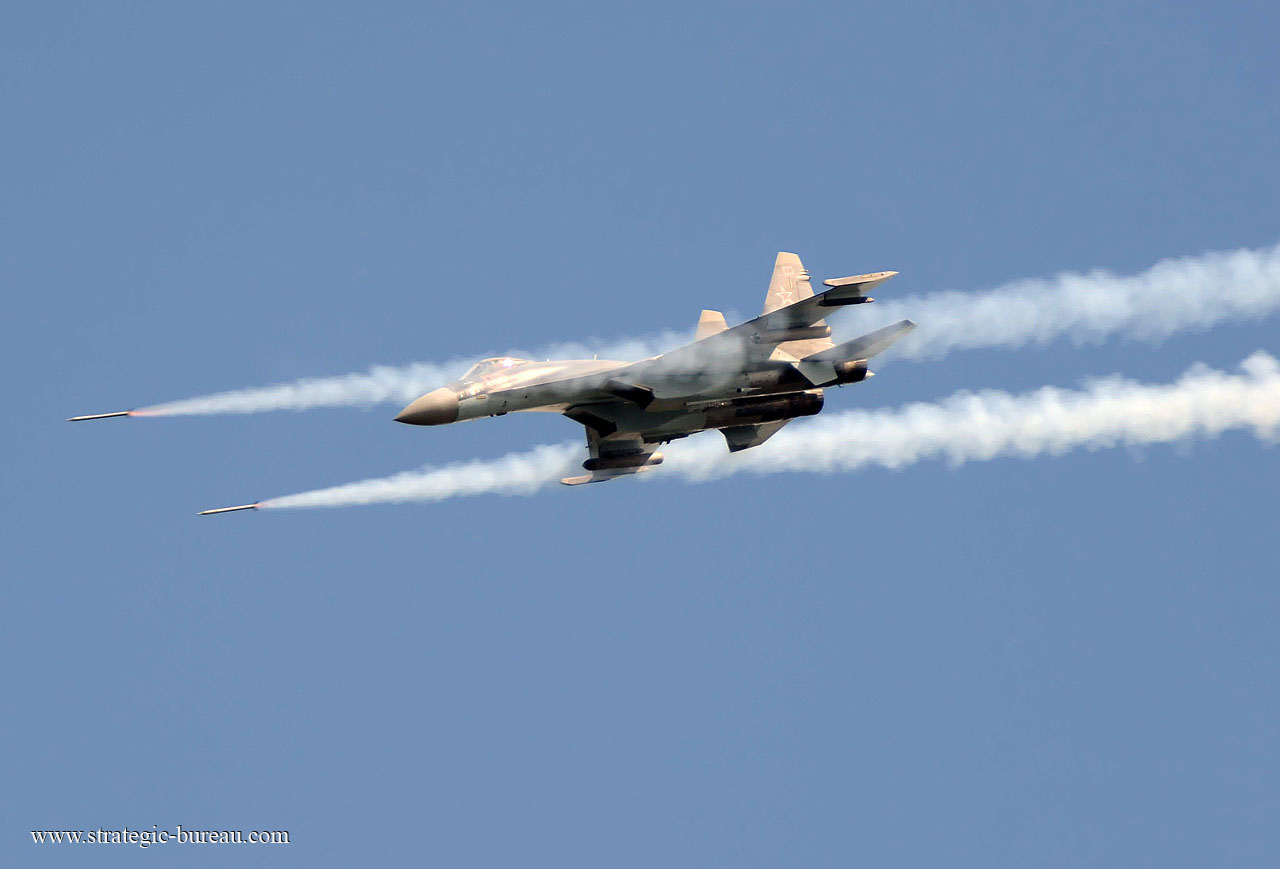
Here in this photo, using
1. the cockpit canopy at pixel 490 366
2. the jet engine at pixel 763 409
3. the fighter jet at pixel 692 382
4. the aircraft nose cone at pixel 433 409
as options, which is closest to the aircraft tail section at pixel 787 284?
the fighter jet at pixel 692 382

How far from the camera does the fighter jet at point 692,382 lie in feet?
133

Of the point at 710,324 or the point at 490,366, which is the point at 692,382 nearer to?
the point at 710,324

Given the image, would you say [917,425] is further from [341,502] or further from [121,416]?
[121,416]

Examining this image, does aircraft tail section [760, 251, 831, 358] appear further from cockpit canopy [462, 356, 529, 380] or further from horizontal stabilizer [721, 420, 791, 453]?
cockpit canopy [462, 356, 529, 380]

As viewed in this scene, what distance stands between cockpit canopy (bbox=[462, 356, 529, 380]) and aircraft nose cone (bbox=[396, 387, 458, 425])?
0.73m

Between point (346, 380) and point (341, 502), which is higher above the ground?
point (346, 380)

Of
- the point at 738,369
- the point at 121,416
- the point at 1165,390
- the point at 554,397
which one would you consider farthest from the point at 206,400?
the point at 1165,390

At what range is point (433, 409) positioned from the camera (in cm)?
3947

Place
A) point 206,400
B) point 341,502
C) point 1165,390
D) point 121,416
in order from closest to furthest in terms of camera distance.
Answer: point 121,416 < point 206,400 < point 341,502 < point 1165,390

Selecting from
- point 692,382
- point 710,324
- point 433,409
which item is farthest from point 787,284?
point 433,409

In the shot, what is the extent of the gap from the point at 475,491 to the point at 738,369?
22.0 ft

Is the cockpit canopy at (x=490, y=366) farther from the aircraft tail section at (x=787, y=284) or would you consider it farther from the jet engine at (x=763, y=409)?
the aircraft tail section at (x=787, y=284)

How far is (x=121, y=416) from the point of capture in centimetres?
3547

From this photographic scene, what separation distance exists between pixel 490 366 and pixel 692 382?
4.45 metres
